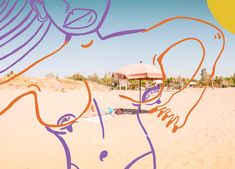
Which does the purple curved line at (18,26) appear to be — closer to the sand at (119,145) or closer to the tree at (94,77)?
the sand at (119,145)

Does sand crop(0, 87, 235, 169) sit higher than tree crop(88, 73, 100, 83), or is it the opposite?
tree crop(88, 73, 100, 83)

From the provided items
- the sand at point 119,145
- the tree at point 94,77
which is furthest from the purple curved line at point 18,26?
the tree at point 94,77

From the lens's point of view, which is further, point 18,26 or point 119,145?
point 119,145

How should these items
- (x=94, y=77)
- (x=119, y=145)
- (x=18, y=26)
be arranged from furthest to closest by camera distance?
(x=94, y=77) < (x=119, y=145) < (x=18, y=26)

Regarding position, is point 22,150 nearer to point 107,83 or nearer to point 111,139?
point 111,139

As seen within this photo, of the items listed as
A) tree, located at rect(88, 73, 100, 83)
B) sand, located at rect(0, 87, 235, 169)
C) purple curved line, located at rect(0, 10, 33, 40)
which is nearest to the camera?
purple curved line, located at rect(0, 10, 33, 40)

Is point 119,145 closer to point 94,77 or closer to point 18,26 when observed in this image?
point 18,26

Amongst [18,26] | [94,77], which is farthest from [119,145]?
[94,77]

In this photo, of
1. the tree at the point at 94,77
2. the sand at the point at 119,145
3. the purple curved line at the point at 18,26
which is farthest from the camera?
the tree at the point at 94,77

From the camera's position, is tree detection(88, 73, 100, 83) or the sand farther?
tree detection(88, 73, 100, 83)

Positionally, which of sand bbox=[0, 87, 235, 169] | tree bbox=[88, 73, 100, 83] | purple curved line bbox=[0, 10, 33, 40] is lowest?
sand bbox=[0, 87, 235, 169]

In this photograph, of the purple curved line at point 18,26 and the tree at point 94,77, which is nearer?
the purple curved line at point 18,26

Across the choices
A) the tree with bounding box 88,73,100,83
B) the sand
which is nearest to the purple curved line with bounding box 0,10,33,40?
the sand

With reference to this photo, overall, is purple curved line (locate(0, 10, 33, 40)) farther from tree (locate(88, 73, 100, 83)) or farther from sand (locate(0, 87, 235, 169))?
tree (locate(88, 73, 100, 83))
